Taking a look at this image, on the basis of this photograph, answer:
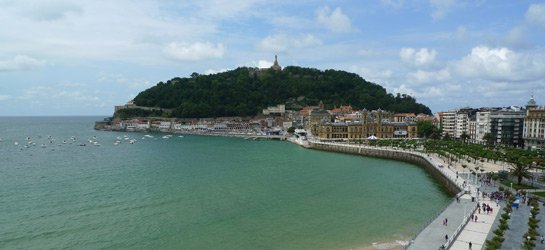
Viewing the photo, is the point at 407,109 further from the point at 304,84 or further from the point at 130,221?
the point at 130,221

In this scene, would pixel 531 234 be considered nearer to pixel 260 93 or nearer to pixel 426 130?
pixel 426 130

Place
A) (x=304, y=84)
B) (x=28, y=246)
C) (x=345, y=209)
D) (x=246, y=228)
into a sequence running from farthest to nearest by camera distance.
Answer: (x=304, y=84) < (x=345, y=209) < (x=246, y=228) < (x=28, y=246)

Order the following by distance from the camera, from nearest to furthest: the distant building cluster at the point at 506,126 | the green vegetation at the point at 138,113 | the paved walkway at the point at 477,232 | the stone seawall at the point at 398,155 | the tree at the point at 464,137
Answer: the paved walkway at the point at 477,232 < the stone seawall at the point at 398,155 < the distant building cluster at the point at 506,126 < the tree at the point at 464,137 < the green vegetation at the point at 138,113

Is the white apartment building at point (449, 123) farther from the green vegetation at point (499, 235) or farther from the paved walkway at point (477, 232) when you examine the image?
the green vegetation at point (499, 235)

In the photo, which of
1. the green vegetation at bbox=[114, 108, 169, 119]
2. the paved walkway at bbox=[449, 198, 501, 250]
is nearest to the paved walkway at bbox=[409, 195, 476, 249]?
the paved walkway at bbox=[449, 198, 501, 250]

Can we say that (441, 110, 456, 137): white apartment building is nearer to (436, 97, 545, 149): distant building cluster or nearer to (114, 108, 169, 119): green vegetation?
(436, 97, 545, 149): distant building cluster

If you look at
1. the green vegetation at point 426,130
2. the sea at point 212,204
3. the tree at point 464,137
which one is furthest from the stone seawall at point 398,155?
the tree at point 464,137

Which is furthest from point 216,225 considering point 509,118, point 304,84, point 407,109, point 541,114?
point 304,84
